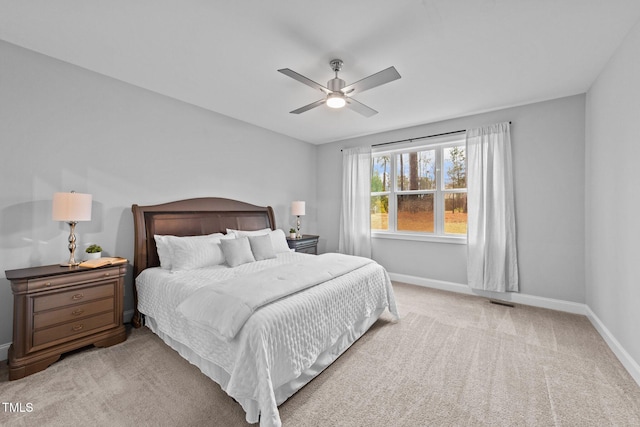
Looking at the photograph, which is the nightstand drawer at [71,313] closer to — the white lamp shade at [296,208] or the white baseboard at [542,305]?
the white baseboard at [542,305]

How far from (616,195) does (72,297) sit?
4.90 meters

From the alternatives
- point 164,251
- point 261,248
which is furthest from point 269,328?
point 164,251

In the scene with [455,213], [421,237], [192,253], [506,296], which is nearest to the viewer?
[192,253]

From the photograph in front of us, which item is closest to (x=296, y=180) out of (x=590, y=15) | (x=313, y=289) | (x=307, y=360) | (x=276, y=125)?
(x=276, y=125)

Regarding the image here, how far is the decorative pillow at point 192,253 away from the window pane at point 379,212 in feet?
9.65

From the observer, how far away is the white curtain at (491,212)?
3586 millimetres

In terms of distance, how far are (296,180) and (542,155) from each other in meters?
3.85

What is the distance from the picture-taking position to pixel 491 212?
3.69 metres

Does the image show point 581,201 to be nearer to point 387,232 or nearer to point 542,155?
point 542,155

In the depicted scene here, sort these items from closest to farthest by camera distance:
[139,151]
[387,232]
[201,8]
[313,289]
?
[201,8]
[313,289]
[139,151]
[387,232]

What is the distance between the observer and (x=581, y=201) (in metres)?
3.22

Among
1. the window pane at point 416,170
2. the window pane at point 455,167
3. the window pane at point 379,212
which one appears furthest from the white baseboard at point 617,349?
the window pane at point 379,212

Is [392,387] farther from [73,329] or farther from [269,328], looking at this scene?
[73,329]

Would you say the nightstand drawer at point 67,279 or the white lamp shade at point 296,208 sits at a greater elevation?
the white lamp shade at point 296,208
